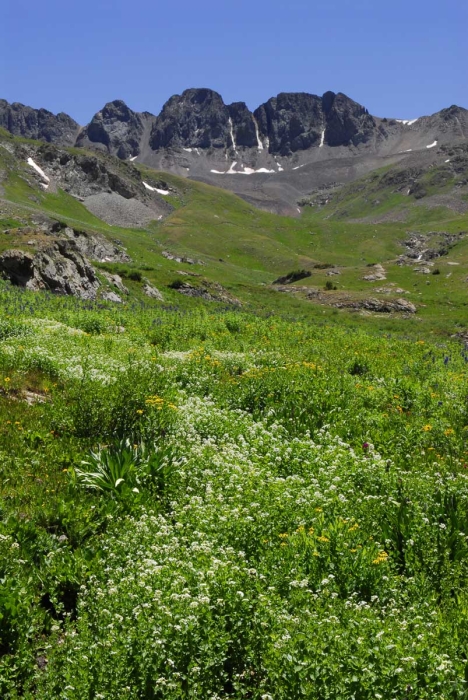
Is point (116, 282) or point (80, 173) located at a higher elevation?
point (80, 173)

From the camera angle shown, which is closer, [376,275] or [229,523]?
[229,523]

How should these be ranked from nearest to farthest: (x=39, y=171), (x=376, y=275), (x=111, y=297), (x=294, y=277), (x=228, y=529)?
(x=228, y=529), (x=111, y=297), (x=376, y=275), (x=294, y=277), (x=39, y=171)

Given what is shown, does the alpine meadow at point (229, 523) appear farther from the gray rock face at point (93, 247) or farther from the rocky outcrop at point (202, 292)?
the gray rock face at point (93, 247)

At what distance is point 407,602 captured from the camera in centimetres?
559

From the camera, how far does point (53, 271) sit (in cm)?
4056

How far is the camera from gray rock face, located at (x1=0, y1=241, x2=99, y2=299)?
38.4 metres

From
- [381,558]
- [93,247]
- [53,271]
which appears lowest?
[381,558]

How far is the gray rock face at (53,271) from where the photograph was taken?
126ft

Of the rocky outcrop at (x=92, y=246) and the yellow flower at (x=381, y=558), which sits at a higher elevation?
the rocky outcrop at (x=92, y=246)

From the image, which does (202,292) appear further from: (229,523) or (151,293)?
(229,523)

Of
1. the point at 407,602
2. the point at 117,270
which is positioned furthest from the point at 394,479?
the point at 117,270

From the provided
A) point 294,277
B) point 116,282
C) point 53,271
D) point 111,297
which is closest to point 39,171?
point 294,277

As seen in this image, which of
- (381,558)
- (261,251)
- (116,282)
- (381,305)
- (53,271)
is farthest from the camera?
(261,251)

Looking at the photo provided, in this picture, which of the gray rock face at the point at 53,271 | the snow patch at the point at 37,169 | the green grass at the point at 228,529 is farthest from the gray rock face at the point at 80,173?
the green grass at the point at 228,529
